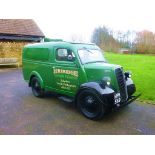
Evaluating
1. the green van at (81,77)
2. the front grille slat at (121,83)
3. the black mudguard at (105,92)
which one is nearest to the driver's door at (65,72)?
Result: the green van at (81,77)

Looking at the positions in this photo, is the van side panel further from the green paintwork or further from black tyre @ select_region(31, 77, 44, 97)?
black tyre @ select_region(31, 77, 44, 97)

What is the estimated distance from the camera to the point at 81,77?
637 cm

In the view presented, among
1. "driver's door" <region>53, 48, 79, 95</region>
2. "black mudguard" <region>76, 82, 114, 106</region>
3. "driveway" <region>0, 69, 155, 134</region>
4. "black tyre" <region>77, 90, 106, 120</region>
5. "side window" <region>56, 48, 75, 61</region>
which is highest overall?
"side window" <region>56, 48, 75, 61</region>

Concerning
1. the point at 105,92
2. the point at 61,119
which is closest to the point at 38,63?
the point at 61,119

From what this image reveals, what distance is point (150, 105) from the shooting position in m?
7.31

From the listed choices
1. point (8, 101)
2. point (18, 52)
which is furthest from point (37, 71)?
point (18, 52)

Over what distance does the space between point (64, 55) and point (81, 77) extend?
41.6 inches

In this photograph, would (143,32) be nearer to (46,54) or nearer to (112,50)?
(112,50)

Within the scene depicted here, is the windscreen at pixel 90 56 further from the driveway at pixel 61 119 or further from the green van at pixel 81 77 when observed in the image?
the driveway at pixel 61 119

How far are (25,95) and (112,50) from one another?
4733 centimetres

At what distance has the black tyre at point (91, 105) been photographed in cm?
570

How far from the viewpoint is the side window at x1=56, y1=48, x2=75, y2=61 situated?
6613mm

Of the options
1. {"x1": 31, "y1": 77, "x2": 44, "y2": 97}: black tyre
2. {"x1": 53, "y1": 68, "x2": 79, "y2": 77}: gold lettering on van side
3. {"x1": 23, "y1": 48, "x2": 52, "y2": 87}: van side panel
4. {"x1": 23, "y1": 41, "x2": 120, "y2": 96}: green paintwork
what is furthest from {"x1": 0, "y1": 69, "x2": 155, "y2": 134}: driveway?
{"x1": 53, "y1": 68, "x2": 79, "y2": 77}: gold lettering on van side

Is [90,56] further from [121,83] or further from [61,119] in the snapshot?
[61,119]
